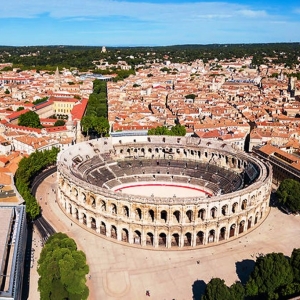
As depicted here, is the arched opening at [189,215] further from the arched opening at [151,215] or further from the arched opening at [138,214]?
the arched opening at [138,214]

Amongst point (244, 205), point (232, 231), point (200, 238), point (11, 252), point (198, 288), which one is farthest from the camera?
point (232, 231)

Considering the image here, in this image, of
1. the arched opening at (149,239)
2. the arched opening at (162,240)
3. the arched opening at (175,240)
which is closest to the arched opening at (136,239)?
the arched opening at (149,239)

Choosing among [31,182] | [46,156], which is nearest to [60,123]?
[46,156]

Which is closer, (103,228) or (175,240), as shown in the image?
(175,240)

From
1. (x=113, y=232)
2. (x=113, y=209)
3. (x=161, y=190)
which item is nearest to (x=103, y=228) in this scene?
(x=113, y=232)

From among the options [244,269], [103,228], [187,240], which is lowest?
[244,269]

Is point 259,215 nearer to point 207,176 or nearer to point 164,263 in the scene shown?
point 207,176

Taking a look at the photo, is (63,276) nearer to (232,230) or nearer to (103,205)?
(103,205)
